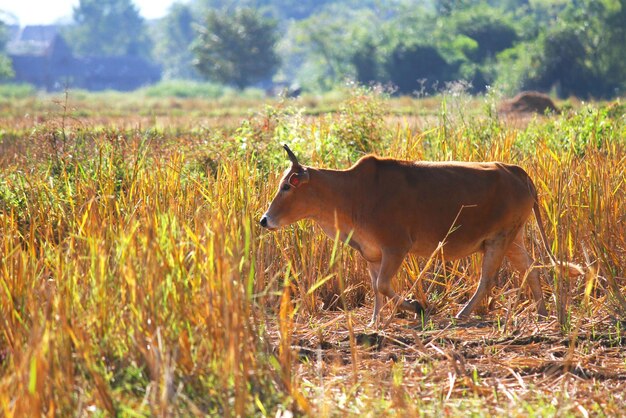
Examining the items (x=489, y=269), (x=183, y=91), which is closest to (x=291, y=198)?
(x=489, y=269)

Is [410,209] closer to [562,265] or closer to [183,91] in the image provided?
[562,265]

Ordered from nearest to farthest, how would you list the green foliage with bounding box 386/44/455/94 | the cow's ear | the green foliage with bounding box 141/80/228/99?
the cow's ear < the green foliage with bounding box 386/44/455/94 < the green foliage with bounding box 141/80/228/99

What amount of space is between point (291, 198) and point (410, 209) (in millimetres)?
736

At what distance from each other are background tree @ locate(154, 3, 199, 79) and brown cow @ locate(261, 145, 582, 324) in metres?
106

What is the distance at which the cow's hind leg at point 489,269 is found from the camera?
6578mm

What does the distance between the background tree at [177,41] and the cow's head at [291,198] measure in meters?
106

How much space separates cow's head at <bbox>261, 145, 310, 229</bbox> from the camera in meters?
6.20

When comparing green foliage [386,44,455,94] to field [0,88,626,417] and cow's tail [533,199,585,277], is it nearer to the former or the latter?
field [0,88,626,417]

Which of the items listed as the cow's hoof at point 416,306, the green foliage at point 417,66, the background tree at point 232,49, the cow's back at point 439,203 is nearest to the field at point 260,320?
the cow's hoof at point 416,306

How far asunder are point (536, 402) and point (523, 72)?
137 feet

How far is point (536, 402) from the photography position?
4.81 m

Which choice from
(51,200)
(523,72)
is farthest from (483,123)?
(523,72)

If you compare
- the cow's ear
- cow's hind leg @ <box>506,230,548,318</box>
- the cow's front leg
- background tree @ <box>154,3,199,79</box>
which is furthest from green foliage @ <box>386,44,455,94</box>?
background tree @ <box>154,3,199,79</box>

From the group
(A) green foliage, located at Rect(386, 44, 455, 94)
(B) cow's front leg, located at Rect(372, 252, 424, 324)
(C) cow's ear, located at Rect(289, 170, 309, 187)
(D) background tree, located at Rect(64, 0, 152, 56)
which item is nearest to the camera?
(C) cow's ear, located at Rect(289, 170, 309, 187)
